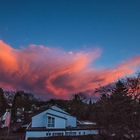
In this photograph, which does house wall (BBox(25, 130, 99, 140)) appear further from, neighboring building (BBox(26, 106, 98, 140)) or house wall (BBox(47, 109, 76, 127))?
house wall (BBox(47, 109, 76, 127))

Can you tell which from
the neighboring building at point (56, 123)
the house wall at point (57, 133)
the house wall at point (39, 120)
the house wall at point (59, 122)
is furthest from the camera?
the house wall at point (59, 122)

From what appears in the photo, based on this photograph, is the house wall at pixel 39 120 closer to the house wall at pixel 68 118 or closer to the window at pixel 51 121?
the window at pixel 51 121

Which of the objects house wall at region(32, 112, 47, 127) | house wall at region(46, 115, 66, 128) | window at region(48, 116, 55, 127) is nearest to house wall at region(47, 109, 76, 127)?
house wall at region(46, 115, 66, 128)

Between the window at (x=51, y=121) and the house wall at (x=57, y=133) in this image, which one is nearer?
the house wall at (x=57, y=133)

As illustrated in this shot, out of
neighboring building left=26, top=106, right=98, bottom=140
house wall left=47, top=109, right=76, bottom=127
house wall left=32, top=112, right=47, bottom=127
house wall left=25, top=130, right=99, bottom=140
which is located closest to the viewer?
house wall left=25, top=130, right=99, bottom=140

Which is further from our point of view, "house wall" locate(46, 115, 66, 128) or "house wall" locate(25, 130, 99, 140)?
"house wall" locate(46, 115, 66, 128)

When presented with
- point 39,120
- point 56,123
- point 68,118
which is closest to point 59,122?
point 56,123

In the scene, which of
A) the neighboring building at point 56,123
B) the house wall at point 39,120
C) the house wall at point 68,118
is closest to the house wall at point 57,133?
the neighboring building at point 56,123

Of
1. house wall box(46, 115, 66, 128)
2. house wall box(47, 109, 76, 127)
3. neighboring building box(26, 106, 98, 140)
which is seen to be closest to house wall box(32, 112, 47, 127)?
neighboring building box(26, 106, 98, 140)

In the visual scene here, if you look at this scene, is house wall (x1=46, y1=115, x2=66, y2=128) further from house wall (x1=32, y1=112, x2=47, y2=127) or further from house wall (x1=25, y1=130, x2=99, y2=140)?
house wall (x1=25, y1=130, x2=99, y2=140)

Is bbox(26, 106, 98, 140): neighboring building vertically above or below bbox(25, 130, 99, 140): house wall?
above

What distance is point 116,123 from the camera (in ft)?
95.4

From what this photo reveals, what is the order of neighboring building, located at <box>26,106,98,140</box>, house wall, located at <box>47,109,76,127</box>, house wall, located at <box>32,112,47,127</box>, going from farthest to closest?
house wall, located at <box>47,109,76,127</box> → house wall, located at <box>32,112,47,127</box> → neighboring building, located at <box>26,106,98,140</box>

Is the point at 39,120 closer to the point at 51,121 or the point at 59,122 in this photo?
the point at 51,121
